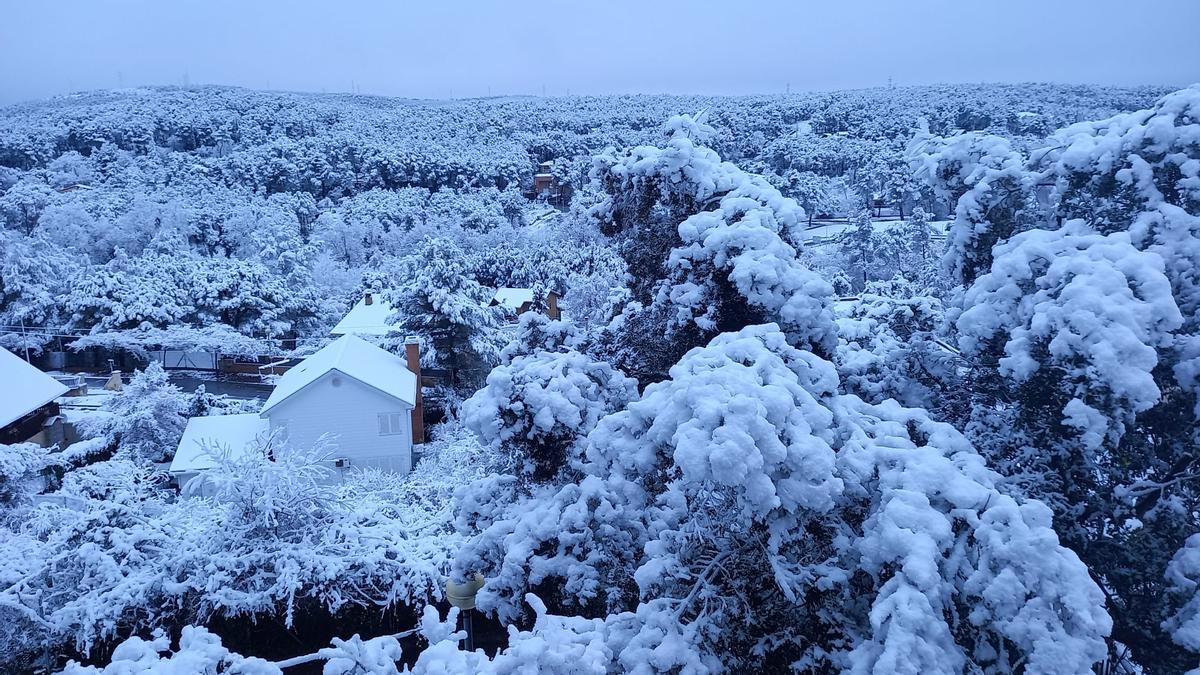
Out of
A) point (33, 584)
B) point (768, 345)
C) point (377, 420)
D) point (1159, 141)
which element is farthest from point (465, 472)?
point (1159, 141)

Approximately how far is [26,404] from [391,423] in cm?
982

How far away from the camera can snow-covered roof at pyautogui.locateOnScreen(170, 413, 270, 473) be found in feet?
56.4

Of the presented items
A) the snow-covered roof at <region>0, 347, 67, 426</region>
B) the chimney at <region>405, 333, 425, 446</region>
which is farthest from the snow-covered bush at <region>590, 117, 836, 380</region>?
the snow-covered roof at <region>0, 347, 67, 426</region>

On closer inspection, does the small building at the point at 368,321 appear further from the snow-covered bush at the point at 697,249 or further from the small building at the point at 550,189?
the small building at the point at 550,189

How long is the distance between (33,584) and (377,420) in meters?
9.03

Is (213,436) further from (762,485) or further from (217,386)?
(762,485)

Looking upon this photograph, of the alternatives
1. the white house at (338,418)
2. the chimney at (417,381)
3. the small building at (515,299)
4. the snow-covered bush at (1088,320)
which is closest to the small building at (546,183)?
the small building at (515,299)

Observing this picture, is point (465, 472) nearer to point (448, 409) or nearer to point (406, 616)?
point (406, 616)

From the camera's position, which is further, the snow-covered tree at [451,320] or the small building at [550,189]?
the small building at [550,189]

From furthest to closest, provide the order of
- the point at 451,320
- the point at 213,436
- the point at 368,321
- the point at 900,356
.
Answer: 1. the point at 368,321
2. the point at 451,320
3. the point at 213,436
4. the point at 900,356

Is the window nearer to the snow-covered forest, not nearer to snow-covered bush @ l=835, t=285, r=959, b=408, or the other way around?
the snow-covered forest

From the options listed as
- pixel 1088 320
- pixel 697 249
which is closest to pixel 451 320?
pixel 697 249

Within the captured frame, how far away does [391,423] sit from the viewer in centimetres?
1886

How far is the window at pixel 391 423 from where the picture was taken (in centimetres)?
1875
